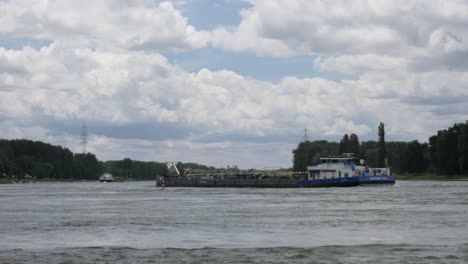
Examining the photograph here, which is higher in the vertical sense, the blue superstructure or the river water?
the blue superstructure

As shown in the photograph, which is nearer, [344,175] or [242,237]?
[242,237]

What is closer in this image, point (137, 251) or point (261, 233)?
point (137, 251)

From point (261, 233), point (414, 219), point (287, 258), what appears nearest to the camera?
point (287, 258)

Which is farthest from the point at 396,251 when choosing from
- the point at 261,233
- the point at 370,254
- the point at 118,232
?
the point at 118,232

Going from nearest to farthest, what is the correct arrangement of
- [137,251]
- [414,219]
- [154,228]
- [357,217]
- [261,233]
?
[137,251], [261,233], [154,228], [414,219], [357,217]

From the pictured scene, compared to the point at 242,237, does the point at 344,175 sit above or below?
above

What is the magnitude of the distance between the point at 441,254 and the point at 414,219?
27.1 metres

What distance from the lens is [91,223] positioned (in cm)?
7431

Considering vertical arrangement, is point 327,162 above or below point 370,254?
above

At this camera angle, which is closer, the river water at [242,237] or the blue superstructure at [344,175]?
the river water at [242,237]

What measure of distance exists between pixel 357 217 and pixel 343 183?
108 meters

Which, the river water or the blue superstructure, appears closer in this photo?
the river water

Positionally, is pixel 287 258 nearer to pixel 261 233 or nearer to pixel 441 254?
pixel 441 254

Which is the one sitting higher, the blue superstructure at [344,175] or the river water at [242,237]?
the blue superstructure at [344,175]
